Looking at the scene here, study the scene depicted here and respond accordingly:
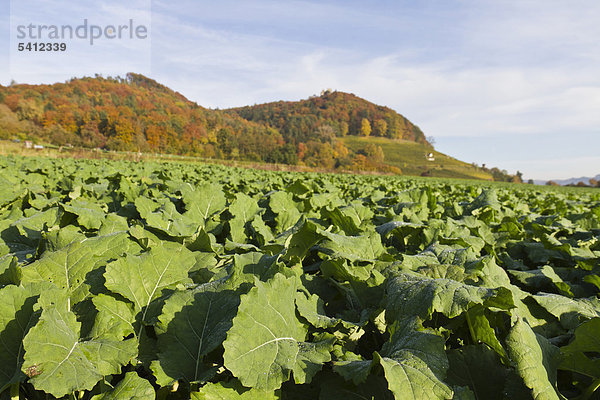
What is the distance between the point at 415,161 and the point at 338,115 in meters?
49.8

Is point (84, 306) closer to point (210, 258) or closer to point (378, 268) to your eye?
point (210, 258)

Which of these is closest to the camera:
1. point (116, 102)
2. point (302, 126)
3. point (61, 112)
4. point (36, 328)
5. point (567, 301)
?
point (36, 328)

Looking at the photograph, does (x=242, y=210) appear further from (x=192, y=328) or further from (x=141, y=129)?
(x=141, y=129)

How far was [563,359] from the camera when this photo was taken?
1.19 meters

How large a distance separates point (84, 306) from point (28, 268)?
0.32 metres

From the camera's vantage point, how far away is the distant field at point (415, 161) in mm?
102625

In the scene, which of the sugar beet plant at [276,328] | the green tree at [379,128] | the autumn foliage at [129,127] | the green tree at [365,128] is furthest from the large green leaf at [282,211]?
the green tree at [379,128]

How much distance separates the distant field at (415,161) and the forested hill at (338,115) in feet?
31.7

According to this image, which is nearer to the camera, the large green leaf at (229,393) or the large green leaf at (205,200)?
the large green leaf at (229,393)

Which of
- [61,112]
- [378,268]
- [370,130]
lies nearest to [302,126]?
[370,130]

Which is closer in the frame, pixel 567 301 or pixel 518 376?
pixel 518 376

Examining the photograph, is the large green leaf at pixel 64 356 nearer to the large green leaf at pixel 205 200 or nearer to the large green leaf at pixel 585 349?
the large green leaf at pixel 585 349

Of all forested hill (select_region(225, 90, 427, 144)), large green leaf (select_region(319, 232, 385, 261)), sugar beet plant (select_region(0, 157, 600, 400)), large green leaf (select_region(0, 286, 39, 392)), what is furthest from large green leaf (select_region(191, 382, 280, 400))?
forested hill (select_region(225, 90, 427, 144))

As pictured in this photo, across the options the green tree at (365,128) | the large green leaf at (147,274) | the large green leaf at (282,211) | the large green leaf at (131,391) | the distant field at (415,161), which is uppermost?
the green tree at (365,128)
